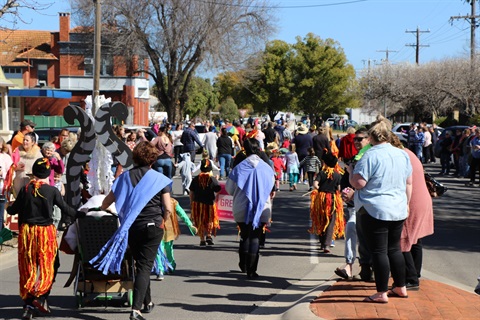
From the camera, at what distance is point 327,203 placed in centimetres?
1241

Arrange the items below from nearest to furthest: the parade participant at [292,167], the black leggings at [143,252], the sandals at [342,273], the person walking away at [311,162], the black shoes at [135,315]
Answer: the black shoes at [135,315], the black leggings at [143,252], the sandals at [342,273], the person walking away at [311,162], the parade participant at [292,167]

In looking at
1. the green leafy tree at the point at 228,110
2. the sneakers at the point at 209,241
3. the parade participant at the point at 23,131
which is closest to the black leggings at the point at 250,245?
the sneakers at the point at 209,241

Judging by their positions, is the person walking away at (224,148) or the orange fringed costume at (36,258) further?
the person walking away at (224,148)

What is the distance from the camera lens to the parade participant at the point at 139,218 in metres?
8.02

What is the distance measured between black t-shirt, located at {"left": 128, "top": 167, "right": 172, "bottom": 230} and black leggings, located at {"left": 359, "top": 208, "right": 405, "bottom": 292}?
6.69ft

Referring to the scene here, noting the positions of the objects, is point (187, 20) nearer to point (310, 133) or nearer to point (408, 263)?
point (310, 133)

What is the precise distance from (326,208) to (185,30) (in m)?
37.1

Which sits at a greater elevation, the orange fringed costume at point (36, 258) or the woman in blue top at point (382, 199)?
the woman in blue top at point (382, 199)

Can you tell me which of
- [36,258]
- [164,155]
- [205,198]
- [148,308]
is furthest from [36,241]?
[164,155]

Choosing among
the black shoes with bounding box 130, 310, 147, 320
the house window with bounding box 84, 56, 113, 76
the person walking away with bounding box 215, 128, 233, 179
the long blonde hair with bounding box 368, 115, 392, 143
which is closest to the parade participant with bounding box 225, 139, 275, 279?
the long blonde hair with bounding box 368, 115, 392, 143

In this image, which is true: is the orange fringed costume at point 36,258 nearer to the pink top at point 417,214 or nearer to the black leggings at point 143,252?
the black leggings at point 143,252

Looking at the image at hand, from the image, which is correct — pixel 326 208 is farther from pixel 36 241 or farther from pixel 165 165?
pixel 165 165

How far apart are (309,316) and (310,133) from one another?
18203mm

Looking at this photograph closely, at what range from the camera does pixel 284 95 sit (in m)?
74.1
